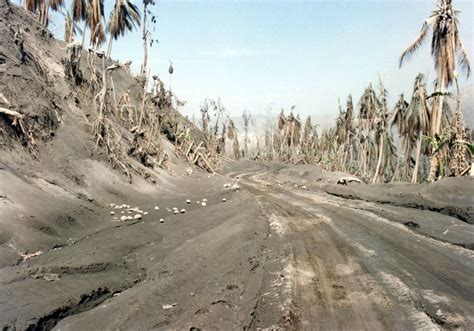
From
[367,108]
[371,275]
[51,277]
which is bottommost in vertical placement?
[51,277]

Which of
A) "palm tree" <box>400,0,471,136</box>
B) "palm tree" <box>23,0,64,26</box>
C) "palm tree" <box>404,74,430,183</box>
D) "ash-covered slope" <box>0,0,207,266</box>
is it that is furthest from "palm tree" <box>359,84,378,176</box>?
"palm tree" <box>23,0,64,26</box>

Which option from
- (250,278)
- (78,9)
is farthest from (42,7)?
(250,278)

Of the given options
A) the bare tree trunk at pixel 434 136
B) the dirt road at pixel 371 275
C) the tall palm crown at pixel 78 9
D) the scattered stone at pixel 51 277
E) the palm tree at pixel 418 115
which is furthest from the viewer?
the tall palm crown at pixel 78 9

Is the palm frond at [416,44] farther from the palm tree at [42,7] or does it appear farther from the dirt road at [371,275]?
the palm tree at [42,7]

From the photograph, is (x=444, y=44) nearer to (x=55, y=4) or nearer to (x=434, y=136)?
(x=434, y=136)

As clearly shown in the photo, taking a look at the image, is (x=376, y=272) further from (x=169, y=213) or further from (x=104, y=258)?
(x=169, y=213)

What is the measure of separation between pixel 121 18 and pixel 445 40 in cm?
1623

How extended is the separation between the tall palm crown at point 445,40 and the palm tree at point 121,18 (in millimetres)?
15007

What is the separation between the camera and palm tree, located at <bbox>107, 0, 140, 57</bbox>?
22.7 m

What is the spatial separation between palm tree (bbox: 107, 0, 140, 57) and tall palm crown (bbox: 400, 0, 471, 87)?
15.0 m

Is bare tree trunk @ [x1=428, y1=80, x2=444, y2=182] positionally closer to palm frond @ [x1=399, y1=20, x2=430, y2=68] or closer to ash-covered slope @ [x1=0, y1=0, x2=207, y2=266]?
palm frond @ [x1=399, y1=20, x2=430, y2=68]

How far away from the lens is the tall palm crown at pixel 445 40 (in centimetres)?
1930

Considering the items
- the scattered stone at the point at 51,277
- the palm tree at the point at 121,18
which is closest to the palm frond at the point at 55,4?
the palm tree at the point at 121,18

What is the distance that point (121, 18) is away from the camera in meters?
23.2
